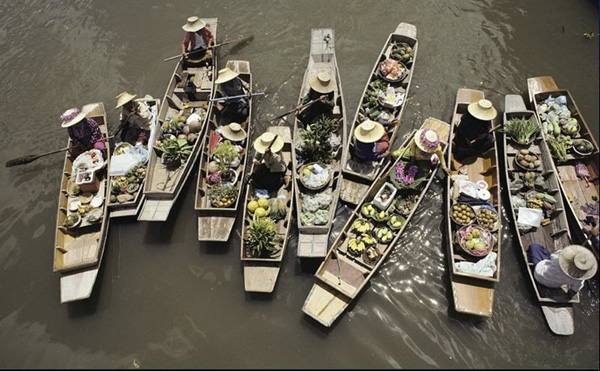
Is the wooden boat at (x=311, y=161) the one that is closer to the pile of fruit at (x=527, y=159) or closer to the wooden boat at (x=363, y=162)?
the wooden boat at (x=363, y=162)

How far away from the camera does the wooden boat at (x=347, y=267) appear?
8250 mm

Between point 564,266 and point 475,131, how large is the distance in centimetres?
391

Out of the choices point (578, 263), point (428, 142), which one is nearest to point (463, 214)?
point (428, 142)

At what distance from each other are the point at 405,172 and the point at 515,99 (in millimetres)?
4730

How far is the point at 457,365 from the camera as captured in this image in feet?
26.7

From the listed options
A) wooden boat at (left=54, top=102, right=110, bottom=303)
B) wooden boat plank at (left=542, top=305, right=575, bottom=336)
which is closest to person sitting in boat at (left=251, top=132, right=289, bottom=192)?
wooden boat at (left=54, top=102, right=110, bottom=303)

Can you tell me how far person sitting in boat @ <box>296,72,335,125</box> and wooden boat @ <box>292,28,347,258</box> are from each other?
0.89 feet

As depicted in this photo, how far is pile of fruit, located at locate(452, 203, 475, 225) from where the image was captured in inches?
356

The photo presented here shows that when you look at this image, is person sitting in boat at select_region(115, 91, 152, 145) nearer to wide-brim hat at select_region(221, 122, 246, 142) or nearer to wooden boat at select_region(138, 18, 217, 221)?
wooden boat at select_region(138, 18, 217, 221)

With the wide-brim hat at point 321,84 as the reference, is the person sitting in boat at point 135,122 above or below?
below

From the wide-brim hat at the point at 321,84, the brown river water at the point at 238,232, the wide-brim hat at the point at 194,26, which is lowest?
the brown river water at the point at 238,232

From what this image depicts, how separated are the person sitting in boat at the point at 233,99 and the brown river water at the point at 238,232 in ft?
4.23

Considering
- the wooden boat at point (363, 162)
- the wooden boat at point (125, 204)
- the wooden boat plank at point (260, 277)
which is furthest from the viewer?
the wooden boat at point (125, 204)

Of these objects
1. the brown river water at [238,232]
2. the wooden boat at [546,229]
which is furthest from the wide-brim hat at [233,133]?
the wooden boat at [546,229]
